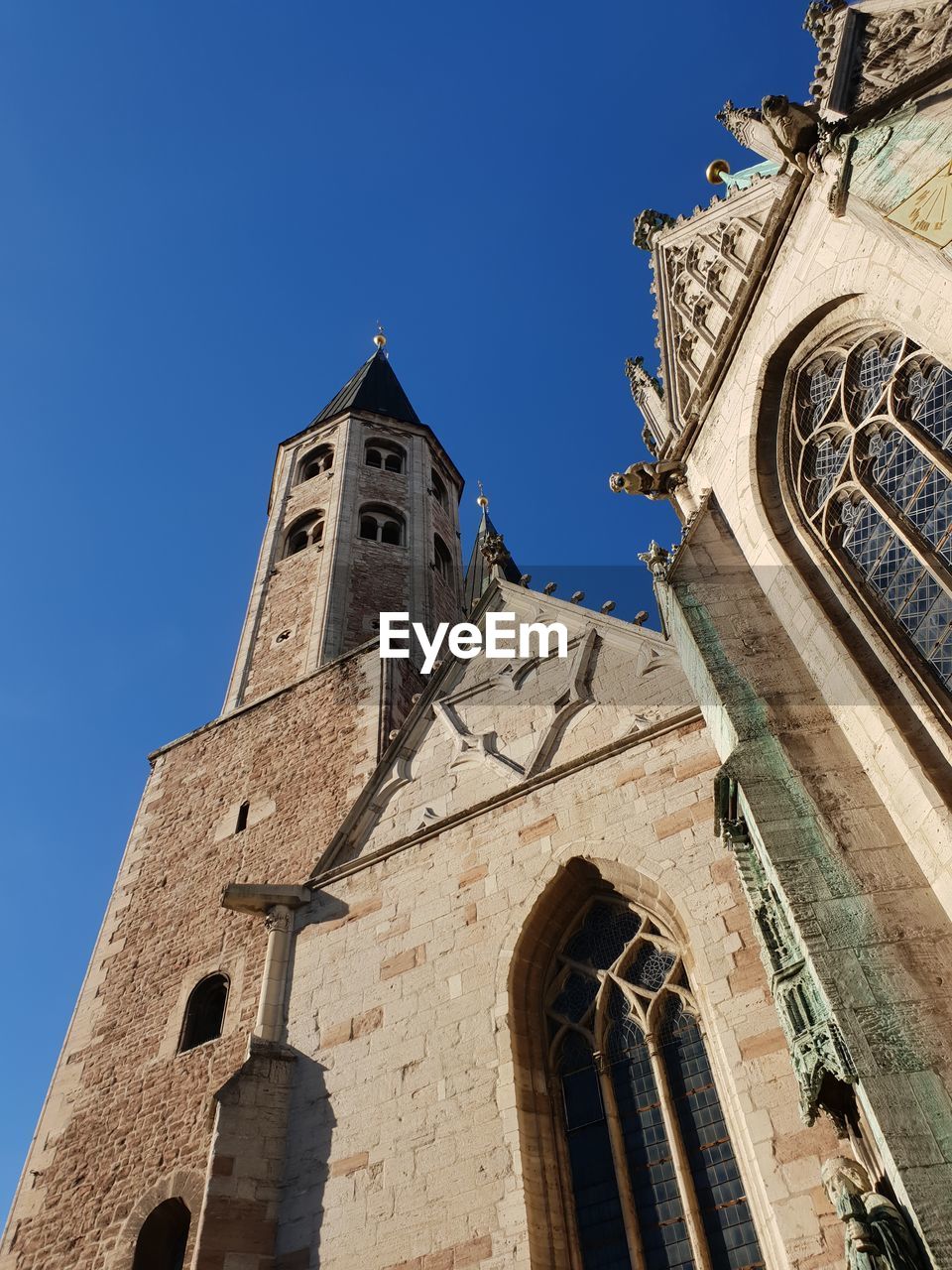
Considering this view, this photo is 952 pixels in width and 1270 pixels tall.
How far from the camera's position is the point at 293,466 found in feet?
64.6

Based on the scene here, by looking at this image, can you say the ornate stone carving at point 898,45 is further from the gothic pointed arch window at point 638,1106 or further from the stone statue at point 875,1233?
the stone statue at point 875,1233

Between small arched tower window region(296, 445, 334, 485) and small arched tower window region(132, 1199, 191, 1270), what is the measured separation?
1373 cm

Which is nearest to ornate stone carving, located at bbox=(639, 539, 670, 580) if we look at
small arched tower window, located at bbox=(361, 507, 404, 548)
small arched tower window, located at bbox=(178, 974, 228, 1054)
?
small arched tower window, located at bbox=(178, 974, 228, 1054)

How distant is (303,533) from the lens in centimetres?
1792

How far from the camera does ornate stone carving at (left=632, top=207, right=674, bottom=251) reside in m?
10.9

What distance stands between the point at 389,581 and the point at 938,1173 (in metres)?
12.9

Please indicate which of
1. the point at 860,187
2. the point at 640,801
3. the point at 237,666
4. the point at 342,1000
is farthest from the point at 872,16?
the point at 237,666

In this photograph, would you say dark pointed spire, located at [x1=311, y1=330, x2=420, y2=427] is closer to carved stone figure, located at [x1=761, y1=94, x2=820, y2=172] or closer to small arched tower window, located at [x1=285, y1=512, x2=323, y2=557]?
small arched tower window, located at [x1=285, y1=512, x2=323, y2=557]

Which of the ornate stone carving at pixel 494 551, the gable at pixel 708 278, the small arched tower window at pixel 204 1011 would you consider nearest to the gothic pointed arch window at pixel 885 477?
the gable at pixel 708 278

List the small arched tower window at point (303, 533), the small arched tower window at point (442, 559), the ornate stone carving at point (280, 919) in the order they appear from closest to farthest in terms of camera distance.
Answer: the ornate stone carving at point (280, 919), the small arched tower window at point (303, 533), the small arched tower window at point (442, 559)

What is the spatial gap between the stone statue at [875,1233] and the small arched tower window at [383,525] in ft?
47.1

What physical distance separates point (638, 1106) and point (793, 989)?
6.70 ft

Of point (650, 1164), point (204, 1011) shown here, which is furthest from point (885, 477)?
point (204, 1011)

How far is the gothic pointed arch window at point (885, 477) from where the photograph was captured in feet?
19.6
